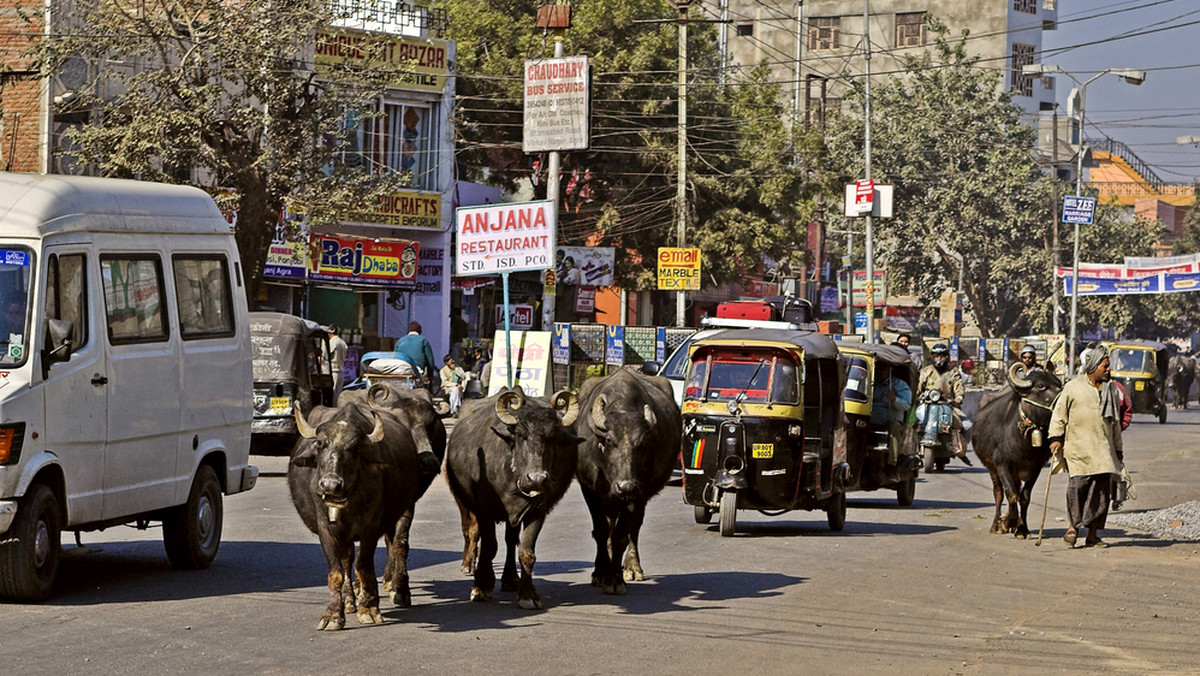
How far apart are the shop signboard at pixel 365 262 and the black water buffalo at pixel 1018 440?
72.8ft

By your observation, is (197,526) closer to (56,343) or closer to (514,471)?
(56,343)

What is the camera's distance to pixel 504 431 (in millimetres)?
10844

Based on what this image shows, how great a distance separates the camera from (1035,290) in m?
72.1

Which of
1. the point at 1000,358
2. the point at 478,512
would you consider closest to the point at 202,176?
the point at 478,512

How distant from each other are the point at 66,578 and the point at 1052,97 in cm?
9543

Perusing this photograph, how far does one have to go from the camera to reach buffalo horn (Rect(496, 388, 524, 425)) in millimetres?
10719

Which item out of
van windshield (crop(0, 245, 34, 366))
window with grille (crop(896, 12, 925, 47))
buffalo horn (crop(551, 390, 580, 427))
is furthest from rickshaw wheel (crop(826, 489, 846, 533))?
window with grille (crop(896, 12, 925, 47))

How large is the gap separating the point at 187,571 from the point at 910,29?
83.0 m

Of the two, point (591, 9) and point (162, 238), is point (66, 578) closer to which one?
point (162, 238)

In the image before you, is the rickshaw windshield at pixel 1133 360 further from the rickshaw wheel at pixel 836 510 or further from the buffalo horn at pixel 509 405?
the buffalo horn at pixel 509 405

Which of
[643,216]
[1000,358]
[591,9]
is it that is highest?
[591,9]

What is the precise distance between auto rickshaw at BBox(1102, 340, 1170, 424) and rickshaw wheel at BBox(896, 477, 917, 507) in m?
27.1


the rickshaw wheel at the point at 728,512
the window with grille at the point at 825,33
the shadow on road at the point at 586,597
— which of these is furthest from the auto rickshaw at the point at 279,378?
the window with grille at the point at 825,33

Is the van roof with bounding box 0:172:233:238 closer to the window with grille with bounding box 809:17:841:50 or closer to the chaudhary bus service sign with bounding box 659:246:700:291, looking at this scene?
the chaudhary bus service sign with bounding box 659:246:700:291
